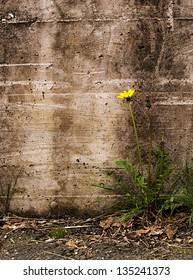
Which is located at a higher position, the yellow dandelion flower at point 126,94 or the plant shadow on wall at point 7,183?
the yellow dandelion flower at point 126,94

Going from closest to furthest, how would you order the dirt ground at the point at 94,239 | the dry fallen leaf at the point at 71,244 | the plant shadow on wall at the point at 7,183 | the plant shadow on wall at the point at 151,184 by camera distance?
the dirt ground at the point at 94,239 < the dry fallen leaf at the point at 71,244 < the plant shadow on wall at the point at 151,184 < the plant shadow on wall at the point at 7,183

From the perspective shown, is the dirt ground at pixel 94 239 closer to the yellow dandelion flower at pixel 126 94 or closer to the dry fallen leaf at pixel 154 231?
the dry fallen leaf at pixel 154 231

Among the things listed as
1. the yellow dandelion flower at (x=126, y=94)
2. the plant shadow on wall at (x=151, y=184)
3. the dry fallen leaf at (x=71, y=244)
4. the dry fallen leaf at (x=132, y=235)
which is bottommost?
the dry fallen leaf at (x=71, y=244)

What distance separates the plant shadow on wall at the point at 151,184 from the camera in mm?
3273

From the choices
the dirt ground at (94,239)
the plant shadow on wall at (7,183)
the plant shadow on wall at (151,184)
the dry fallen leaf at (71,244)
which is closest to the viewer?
the dirt ground at (94,239)

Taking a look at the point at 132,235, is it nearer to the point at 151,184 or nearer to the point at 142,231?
the point at 142,231

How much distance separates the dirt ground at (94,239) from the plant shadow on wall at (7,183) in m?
0.13

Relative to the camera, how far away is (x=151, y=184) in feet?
11.0

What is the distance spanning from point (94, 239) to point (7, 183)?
831 millimetres

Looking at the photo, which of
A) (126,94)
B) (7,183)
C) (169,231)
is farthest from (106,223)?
(126,94)

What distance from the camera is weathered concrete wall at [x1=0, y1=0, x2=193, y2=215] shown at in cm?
337

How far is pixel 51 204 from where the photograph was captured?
140 inches

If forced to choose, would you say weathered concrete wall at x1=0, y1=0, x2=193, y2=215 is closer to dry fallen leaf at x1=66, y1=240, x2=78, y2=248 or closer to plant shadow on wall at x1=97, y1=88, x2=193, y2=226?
plant shadow on wall at x1=97, y1=88, x2=193, y2=226

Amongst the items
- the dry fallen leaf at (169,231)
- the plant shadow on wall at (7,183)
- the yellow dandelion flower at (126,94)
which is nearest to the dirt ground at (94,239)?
the dry fallen leaf at (169,231)
